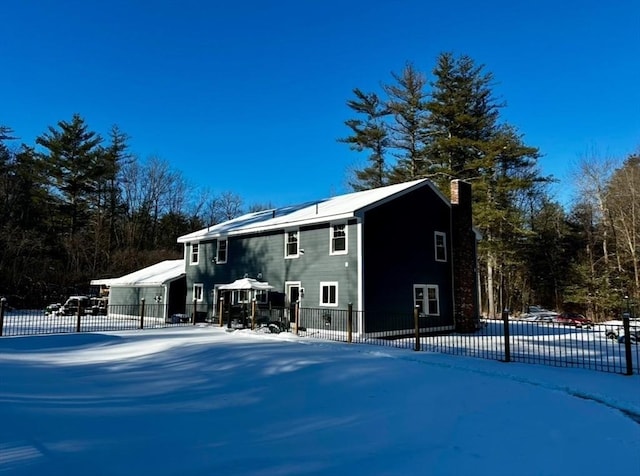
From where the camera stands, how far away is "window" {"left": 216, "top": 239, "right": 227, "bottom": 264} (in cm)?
2460

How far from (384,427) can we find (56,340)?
487 inches

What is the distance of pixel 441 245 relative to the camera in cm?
2127

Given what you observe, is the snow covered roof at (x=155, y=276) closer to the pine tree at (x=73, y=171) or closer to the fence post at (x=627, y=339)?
the pine tree at (x=73, y=171)

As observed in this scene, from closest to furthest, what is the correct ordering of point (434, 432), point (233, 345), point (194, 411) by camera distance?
point (434, 432), point (194, 411), point (233, 345)

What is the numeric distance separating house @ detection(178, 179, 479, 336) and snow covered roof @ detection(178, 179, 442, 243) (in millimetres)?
59

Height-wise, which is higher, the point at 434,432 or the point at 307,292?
the point at 307,292

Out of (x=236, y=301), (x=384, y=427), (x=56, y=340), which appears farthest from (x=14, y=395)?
(x=236, y=301)

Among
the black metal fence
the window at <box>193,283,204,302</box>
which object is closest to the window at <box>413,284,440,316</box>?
the black metal fence

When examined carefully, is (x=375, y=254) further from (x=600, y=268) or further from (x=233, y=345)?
(x=600, y=268)

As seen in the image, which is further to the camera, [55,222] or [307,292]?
[55,222]

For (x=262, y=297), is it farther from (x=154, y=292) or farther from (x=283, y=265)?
(x=154, y=292)

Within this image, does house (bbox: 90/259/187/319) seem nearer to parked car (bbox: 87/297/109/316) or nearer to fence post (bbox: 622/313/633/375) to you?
parked car (bbox: 87/297/109/316)

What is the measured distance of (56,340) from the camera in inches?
559

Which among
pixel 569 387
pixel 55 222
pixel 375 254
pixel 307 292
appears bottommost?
pixel 569 387
